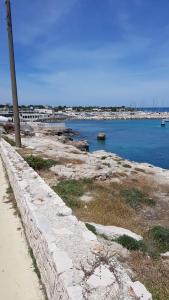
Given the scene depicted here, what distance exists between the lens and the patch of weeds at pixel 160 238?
8107mm

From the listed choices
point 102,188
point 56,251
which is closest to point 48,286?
point 56,251

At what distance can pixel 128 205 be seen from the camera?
1180 cm

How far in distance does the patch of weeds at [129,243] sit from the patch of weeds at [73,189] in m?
2.95

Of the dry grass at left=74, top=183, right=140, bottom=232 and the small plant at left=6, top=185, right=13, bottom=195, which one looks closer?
the dry grass at left=74, top=183, right=140, bottom=232

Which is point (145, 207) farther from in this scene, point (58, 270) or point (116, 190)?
point (58, 270)

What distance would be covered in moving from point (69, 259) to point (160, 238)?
4.66 meters

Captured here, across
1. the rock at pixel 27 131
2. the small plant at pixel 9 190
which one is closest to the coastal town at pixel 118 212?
the small plant at pixel 9 190

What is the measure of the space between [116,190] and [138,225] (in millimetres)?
3885

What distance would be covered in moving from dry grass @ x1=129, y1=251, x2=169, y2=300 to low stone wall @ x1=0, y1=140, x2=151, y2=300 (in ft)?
3.83

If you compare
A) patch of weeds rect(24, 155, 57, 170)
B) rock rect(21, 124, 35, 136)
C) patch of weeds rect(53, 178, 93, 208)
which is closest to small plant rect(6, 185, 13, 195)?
patch of weeds rect(53, 178, 93, 208)

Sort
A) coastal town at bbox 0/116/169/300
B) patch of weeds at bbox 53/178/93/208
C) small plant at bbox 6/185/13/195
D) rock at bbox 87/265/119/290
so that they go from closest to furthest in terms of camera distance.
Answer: rock at bbox 87/265/119/290 < coastal town at bbox 0/116/169/300 < patch of weeds at bbox 53/178/93/208 < small plant at bbox 6/185/13/195

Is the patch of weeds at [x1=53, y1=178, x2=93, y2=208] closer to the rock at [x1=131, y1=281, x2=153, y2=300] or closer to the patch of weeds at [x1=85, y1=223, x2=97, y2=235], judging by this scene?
the patch of weeds at [x1=85, y1=223, x2=97, y2=235]

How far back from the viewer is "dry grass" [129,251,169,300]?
17.3 feet

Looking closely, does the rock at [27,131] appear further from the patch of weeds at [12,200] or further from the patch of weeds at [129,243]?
the patch of weeds at [129,243]
